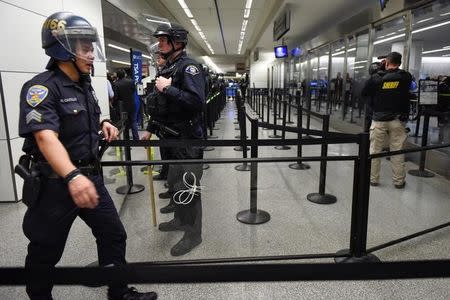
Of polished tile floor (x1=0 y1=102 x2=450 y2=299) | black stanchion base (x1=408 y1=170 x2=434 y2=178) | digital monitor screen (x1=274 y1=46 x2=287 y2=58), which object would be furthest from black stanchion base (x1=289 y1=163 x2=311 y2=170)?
digital monitor screen (x1=274 y1=46 x2=287 y2=58)

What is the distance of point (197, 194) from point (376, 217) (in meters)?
1.81

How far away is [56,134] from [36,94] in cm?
19

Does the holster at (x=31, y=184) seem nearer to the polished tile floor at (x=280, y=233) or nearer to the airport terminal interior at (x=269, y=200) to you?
A: the airport terminal interior at (x=269, y=200)

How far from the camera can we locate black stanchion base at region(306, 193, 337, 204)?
11.4 ft

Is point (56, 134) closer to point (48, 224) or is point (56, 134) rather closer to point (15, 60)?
point (48, 224)

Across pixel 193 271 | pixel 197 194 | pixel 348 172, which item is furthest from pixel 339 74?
pixel 193 271

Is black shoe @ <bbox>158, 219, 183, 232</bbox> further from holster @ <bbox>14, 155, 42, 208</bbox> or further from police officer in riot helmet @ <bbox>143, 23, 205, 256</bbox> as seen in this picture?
holster @ <bbox>14, 155, 42, 208</bbox>

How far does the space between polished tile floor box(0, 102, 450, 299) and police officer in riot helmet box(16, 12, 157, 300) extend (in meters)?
0.74

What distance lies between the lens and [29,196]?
55.3 inches

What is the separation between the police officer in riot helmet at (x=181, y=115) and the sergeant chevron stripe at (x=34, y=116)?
0.96 metres

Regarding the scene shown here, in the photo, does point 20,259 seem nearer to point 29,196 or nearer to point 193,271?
point 29,196

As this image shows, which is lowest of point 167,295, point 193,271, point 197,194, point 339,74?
point 167,295

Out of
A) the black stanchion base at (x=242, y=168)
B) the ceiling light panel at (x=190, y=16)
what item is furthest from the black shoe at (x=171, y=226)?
A: the ceiling light panel at (x=190, y=16)

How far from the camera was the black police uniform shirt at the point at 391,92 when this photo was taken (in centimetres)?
379
